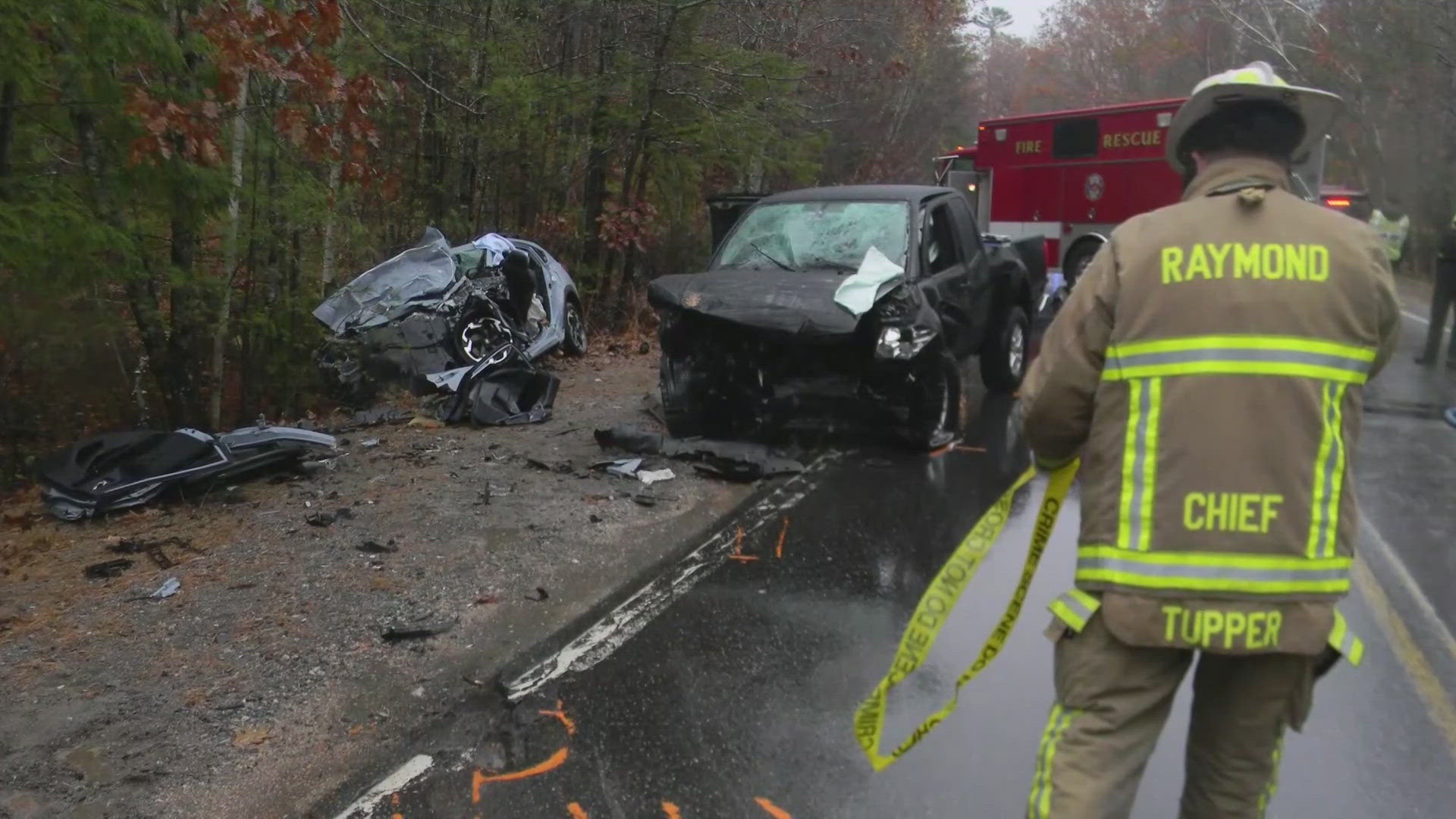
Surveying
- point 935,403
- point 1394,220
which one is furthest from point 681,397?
point 1394,220

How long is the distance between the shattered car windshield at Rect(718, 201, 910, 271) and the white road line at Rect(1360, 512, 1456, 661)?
3441mm

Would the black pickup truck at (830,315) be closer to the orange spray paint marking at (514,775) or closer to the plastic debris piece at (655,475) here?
the plastic debris piece at (655,475)

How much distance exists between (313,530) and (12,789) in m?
2.68

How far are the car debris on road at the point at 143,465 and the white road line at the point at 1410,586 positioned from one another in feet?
20.6

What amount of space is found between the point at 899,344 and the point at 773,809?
14.7ft

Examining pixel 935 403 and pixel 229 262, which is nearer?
pixel 935 403

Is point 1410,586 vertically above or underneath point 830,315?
underneath

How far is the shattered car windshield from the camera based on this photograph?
334 inches

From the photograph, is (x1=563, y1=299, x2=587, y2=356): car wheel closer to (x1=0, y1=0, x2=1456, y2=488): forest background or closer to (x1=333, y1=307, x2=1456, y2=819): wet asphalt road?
(x1=0, y1=0, x2=1456, y2=488): forest background

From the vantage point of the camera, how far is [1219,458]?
7.04 feet

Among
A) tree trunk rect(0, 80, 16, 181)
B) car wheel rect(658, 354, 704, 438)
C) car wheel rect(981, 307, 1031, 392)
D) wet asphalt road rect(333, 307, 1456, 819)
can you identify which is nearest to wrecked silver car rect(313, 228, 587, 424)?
car wheel rect(658, 354, 704, 438)

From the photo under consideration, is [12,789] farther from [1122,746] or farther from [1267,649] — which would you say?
[1267,649]

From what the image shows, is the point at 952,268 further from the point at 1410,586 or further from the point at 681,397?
the point at 1410,586

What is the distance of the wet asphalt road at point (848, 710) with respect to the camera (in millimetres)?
3609
